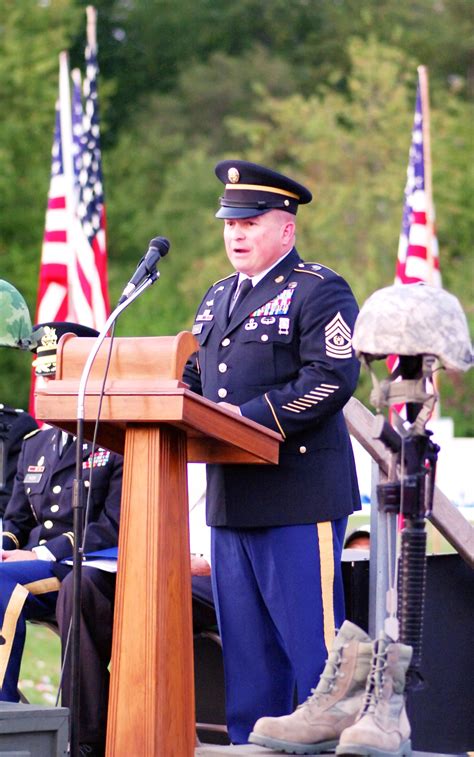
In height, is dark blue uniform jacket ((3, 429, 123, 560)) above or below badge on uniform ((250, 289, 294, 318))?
below

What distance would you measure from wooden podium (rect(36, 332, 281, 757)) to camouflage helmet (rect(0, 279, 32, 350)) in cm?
127

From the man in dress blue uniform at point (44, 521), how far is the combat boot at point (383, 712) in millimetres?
1571

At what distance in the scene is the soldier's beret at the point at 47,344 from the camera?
5.91 m

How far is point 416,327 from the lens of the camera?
3.92m

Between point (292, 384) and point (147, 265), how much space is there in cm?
65

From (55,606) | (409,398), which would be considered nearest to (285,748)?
(409,398)

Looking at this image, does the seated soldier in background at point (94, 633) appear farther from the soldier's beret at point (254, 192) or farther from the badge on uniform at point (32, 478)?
the soldier's beret at point (254, 192)

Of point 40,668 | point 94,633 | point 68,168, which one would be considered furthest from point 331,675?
point 68,168

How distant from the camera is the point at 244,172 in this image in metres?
5.07

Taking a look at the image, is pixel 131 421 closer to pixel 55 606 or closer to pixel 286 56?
pixel 55 606

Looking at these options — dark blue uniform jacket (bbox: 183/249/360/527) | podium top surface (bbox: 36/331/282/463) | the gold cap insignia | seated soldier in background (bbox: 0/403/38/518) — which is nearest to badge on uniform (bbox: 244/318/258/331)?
dark blue uniform jacket (bbox: 183/249/360/527)

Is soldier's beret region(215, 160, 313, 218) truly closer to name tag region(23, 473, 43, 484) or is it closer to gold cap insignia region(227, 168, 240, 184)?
gold cap insignia region(227, 168, 240, 184)

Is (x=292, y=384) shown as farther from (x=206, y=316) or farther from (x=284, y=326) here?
(x=206, y=316)

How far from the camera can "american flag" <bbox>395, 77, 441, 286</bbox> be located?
39.6 feet
